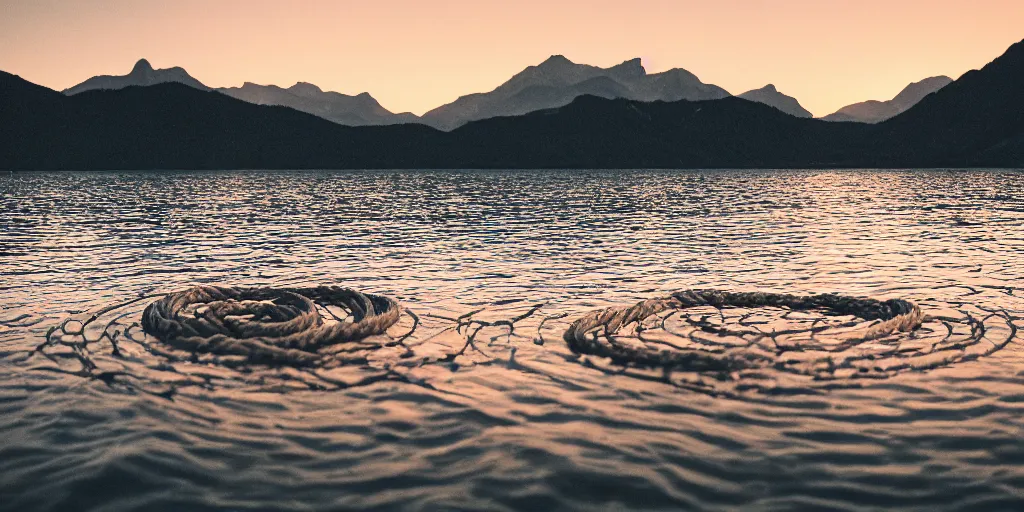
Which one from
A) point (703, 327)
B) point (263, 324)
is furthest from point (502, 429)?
point (703, 327)

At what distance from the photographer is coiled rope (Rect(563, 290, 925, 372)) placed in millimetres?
10742

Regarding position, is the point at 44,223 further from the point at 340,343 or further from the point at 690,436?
the point at 690,436

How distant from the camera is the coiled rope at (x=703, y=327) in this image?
35.2 feet

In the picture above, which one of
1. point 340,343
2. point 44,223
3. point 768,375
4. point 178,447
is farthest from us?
point 44,223

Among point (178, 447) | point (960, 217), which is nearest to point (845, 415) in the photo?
point (178, 447)

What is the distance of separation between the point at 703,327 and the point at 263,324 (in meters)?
7.43

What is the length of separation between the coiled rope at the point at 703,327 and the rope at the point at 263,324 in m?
3.62

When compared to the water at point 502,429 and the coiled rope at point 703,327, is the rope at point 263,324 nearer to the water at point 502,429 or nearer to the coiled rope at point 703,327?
the water at point 502,429

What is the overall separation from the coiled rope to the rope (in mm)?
3616

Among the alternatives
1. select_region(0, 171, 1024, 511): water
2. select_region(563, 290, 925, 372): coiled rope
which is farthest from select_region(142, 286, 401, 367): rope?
select_region(563, 290, 925, 372): coiled rope

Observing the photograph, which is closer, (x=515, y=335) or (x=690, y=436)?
(x=690, y=436)

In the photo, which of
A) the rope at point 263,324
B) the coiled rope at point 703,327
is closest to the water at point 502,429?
the coiled rope at point 703,327

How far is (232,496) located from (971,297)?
16.0 m

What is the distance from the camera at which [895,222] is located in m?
41.4
